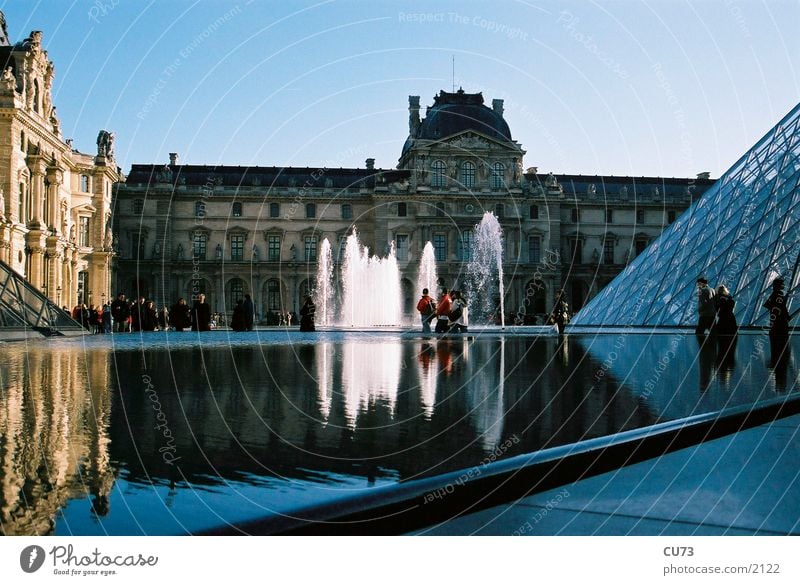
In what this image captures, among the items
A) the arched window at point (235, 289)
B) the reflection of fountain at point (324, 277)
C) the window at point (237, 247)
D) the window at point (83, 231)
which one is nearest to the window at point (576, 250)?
the reflection of fountain at point (324, 277)

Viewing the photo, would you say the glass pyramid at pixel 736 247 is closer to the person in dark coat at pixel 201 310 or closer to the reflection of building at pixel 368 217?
the person in dark coat at pixel 201 310

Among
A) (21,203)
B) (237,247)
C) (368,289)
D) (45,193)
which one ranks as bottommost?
(368,289)

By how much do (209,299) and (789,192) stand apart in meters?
43.4

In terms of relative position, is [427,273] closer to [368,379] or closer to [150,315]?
[150,315]

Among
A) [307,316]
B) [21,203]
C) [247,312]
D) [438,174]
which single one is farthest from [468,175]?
[247,312]

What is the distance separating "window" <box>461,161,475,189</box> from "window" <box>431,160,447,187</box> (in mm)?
1248

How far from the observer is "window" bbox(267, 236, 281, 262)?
56.9m

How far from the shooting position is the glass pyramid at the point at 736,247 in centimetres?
1720

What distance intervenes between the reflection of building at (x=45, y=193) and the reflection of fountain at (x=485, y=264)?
22.7 metres

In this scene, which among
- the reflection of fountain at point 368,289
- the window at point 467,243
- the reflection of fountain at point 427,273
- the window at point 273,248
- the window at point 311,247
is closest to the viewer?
the reflection of fountain at point 368,289

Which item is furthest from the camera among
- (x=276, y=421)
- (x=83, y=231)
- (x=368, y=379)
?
(x=83, y=231)

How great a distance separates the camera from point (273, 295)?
185ft

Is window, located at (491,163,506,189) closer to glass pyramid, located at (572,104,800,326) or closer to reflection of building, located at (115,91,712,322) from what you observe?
reflection of building, located at (115,91,712,322)

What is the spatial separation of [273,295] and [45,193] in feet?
71.1
